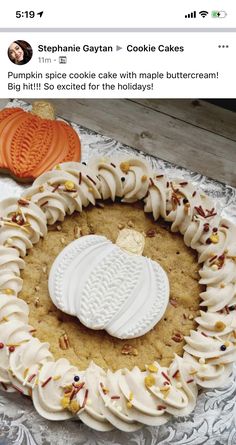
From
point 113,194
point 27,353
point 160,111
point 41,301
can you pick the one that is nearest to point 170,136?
point 160,111

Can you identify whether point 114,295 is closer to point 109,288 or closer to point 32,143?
point 109,288

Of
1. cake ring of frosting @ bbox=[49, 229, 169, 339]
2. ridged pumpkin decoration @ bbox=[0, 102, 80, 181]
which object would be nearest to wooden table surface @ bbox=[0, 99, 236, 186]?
ridged pumpkin decoration @ bbox=[0, 102, 80, 181]

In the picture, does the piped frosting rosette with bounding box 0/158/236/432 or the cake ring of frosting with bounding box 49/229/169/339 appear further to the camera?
the cake ring of frosting with bounding box 49/229/169/339
